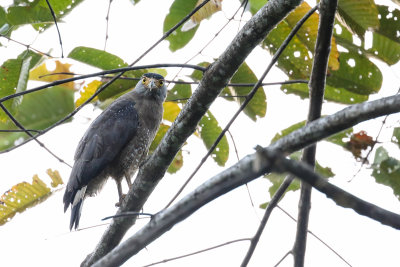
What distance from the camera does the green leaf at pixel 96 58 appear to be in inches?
129

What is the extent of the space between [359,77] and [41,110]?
5.77 feet

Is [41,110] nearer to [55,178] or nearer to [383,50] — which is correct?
[55,178]

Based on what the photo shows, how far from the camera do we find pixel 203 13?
135 inches

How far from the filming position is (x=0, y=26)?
316 centimetres

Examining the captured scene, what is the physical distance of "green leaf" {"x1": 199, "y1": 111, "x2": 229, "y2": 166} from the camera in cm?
360

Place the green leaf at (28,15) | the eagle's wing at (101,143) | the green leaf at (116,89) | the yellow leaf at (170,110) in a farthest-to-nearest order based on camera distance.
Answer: the eagle's wing at (101,143)
the yellow leaf at (170,110)
the green leaf at (116,89)
the green leaf at (28,15)

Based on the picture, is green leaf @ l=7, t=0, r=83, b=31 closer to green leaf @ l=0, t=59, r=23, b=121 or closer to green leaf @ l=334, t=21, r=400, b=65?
green leaf @ l=0, t=59, r=23, b=121

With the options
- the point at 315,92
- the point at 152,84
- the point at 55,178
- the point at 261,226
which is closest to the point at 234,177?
the point at 261,226

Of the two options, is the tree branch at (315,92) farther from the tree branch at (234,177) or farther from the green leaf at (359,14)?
the tree branch at (234,177)

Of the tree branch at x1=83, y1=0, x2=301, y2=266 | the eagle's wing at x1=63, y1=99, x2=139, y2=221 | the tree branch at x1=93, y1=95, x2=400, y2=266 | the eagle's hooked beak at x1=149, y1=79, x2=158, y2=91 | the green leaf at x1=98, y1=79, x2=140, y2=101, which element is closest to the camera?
the tree branch at x1=93, y1=95, x2=400, y2=266

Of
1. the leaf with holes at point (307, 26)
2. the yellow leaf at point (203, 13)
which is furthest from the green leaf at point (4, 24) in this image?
the leaf with holes at point (307, 26)

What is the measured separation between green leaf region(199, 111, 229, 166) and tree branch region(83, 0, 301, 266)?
584 mm

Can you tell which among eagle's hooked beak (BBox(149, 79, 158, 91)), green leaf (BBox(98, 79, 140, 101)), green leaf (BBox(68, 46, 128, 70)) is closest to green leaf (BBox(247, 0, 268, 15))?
green leaf (BBox(68, 46, 128, 70))

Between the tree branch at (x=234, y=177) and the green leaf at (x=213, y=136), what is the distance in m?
1.52
